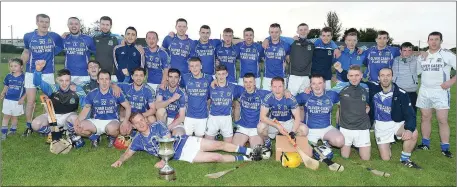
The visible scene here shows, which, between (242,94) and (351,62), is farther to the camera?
(351,62)

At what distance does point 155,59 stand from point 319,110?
138 inches

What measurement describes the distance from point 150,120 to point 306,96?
111 inches

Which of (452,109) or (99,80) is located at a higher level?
(99,80)

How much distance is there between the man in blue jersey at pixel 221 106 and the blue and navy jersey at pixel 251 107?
0.22m

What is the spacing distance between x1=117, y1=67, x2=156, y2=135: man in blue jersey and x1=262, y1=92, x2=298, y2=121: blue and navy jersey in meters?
2.07

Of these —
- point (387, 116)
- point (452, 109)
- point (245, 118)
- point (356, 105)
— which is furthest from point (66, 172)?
point (452, 109)

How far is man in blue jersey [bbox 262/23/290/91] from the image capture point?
8.12 meters

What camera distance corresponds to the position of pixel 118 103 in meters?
7.17

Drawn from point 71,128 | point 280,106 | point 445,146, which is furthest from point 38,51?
point 445,146

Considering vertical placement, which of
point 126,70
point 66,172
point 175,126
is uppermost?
point 126,70

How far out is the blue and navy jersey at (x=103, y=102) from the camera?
23.1 feet

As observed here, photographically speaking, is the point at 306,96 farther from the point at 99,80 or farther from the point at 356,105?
the point at 99,80

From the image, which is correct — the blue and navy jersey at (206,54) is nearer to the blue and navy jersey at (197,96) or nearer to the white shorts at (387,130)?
the blue and navy jersey at (197,96)

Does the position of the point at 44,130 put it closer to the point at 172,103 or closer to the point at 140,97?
the point at 140,97
